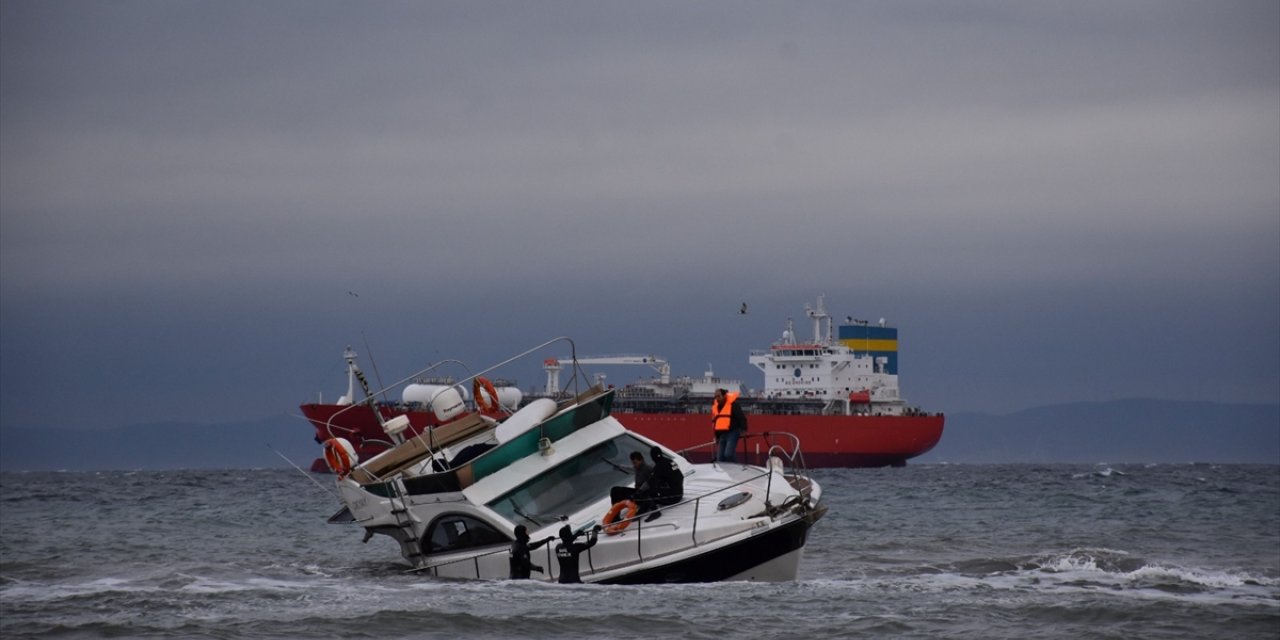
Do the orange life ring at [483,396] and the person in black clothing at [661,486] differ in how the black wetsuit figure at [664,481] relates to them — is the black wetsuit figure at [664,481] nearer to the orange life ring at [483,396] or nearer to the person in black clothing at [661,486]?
the person in black clothing at [661,486]

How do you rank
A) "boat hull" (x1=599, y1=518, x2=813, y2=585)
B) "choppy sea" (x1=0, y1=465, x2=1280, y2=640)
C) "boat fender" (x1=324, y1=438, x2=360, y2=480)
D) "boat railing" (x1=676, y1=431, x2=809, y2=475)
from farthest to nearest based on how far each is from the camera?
"boat fender" (x1=324, y1=438, x2=360, y2=480)
"boat railing" (x1=676, y1=431, x2=809, y2=475)
"boat hull" (x1=599, y1=518, x2=813, y2=585)
"choppy sea" (x1=0, y1=465, x2=1280, y2=640)

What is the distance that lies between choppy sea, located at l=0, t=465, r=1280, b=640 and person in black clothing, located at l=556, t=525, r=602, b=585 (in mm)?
211

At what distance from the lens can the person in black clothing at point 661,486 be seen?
1390cm

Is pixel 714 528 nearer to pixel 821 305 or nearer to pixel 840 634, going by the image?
pixel 840 634

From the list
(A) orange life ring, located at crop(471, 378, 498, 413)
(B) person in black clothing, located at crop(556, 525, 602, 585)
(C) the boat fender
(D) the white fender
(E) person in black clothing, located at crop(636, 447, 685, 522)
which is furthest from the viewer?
(A) orange life ring, located at crop(471, 378, 498, 413)

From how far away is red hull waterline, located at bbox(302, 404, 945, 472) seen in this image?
57.7m

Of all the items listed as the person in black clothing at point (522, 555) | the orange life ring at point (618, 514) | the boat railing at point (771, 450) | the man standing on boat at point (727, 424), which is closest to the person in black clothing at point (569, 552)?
the orange life ring at point (618, 514)

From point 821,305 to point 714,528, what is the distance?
66.3 metres

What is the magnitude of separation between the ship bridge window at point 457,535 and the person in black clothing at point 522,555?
1.04ft

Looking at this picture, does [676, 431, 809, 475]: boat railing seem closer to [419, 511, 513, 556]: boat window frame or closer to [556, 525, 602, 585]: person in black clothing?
[556, 525, 602, 585]: person in black clothing

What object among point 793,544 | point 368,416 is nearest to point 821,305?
point 368,416

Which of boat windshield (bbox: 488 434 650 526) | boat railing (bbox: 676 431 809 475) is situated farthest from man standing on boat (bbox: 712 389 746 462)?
boat windshield (bbox: 488 434 650 526)

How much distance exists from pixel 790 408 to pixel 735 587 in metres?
56.2

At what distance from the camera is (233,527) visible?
27.5 meters
